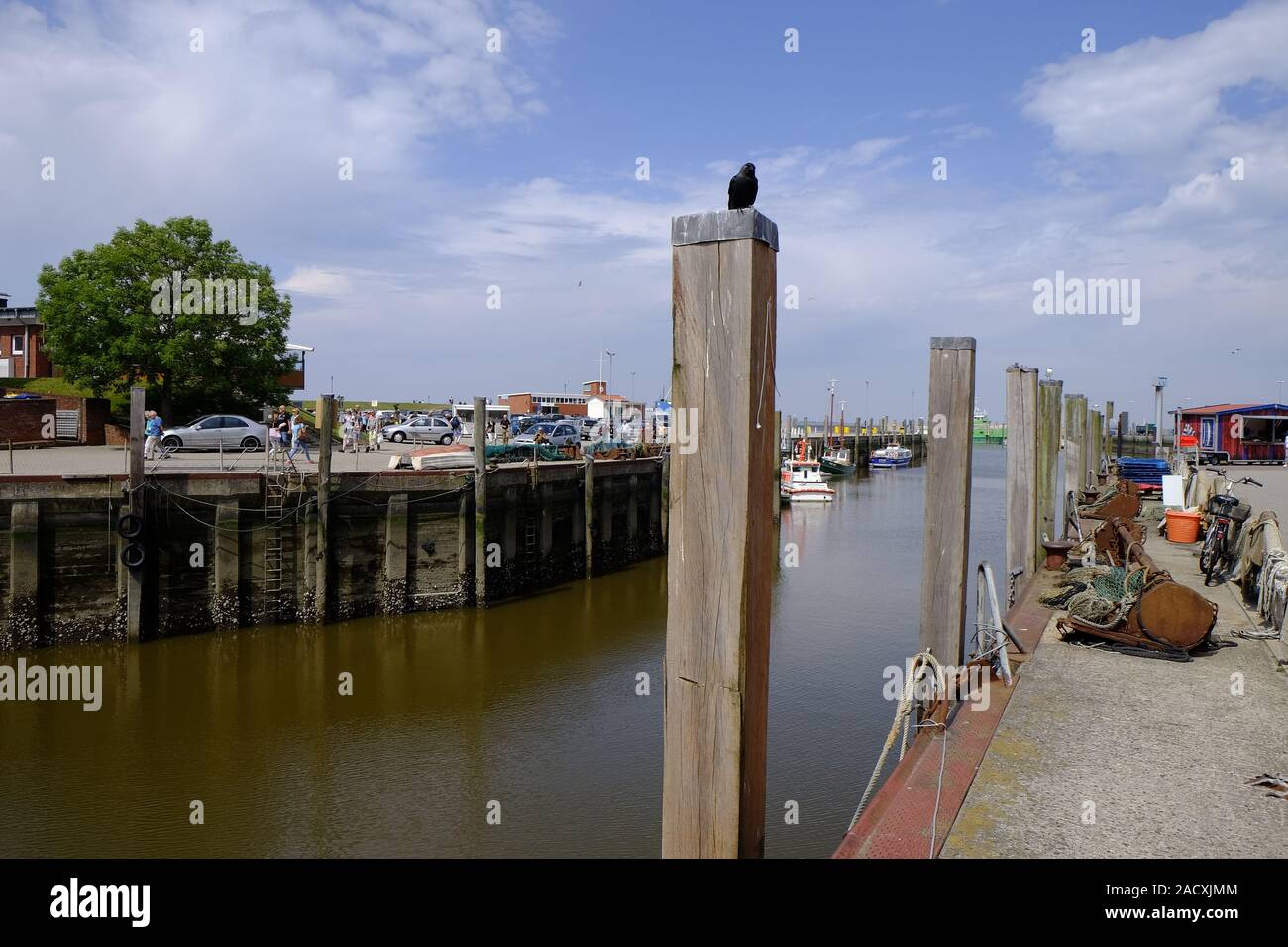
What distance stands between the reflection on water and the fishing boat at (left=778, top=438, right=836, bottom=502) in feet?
91.1

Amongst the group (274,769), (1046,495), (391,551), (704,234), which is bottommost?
(274,769)

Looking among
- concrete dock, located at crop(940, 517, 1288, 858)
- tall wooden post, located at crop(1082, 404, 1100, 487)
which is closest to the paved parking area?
concrete dock, located at crop(940, 517, 1288, 858)

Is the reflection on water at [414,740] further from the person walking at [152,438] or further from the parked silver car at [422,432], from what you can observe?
the parked silver car at [422,432]

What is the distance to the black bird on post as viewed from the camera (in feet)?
11.3

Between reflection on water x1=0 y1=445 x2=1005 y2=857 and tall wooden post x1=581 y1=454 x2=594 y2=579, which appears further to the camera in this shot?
tall wooden post x1=581 y1=454 x2=594 y2=579

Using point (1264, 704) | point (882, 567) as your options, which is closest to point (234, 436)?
point (882, 567)

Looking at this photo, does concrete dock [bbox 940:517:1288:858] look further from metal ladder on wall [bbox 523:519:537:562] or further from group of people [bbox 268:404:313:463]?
group of people [bbox 268:404:313:463]

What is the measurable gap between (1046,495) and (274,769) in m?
15.3

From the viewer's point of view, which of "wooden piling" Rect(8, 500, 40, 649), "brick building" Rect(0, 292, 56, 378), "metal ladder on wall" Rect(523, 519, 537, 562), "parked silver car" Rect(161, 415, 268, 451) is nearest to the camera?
"wooden piling" Rect(8, 500, 40, 649)

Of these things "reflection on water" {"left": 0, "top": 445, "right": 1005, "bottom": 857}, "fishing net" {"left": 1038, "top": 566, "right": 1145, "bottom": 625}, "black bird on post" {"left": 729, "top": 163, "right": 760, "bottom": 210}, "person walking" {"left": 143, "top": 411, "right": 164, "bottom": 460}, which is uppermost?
"black bird on post" {"left": 729, "top": 163, "right": 760, "bottom": 210}

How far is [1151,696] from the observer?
24.1 feet

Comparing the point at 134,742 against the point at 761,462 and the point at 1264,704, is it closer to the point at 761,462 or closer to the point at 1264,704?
the point at 761,462

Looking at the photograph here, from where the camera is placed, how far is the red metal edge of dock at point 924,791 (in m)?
4.60

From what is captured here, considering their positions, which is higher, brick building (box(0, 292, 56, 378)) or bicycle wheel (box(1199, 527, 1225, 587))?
brick building (box(0, 292, 56, 378))
